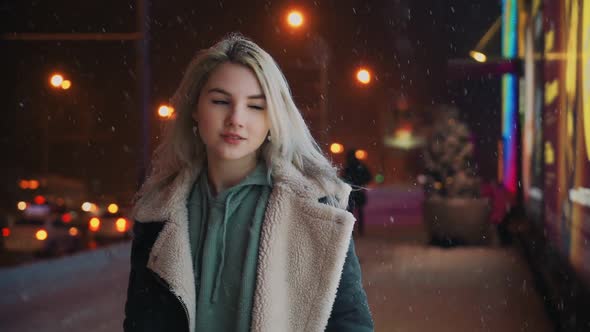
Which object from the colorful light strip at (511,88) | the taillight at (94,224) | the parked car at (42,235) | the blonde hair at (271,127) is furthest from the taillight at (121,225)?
the blonde hair at (271,127)

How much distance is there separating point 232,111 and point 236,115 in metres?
0.02

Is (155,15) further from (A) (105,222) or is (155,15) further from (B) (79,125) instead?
(B) (79,125)

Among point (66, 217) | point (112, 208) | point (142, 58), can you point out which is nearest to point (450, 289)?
point (142, 58)

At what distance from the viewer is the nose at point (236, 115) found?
1771 millimetres

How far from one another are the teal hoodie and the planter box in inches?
417

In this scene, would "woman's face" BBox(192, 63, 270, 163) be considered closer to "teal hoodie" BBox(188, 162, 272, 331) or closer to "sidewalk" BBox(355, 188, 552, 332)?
"teal hoodie" BBox(188, 162, 272, 331)

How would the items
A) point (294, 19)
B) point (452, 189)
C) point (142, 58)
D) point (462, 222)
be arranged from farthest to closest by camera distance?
point (294, 19)
point (452, 189)
point (462, 222)
point (142, 58)

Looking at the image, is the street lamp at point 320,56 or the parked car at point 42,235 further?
the parked car at point 42,235

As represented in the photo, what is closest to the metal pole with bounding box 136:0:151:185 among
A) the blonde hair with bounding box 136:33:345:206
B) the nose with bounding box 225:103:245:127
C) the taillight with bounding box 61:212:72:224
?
the taillight with bounding box 61:212:72:224

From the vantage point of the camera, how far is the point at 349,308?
69.4 inches

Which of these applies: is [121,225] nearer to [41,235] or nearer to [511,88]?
[41,235]

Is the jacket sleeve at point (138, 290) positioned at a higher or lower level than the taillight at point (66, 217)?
higher

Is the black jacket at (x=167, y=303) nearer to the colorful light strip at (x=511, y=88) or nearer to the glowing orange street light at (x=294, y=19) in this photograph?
the colorful light strip at (x=511, y=88)

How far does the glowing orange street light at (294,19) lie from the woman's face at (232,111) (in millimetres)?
12730
